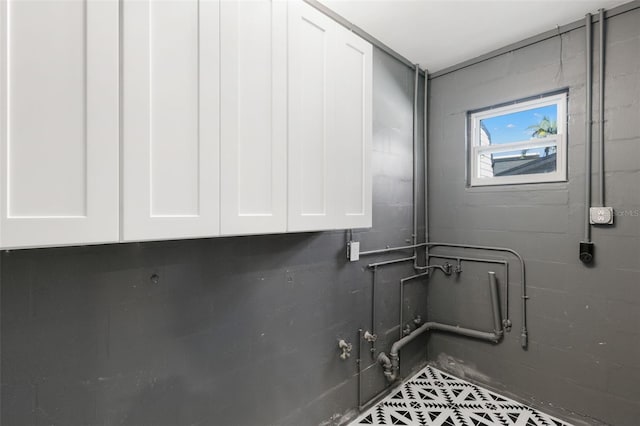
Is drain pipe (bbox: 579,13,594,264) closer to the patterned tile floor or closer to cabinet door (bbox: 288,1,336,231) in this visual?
the patterned tile floor

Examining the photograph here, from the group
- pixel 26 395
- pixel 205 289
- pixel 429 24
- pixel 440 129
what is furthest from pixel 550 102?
pixel 26 395

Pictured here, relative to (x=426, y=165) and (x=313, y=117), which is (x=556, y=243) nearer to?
(x=426, y=165)

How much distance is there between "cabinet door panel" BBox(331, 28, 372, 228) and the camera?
5.18ft

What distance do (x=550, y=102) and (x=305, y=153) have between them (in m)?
1.99

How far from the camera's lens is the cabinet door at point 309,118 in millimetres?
1359

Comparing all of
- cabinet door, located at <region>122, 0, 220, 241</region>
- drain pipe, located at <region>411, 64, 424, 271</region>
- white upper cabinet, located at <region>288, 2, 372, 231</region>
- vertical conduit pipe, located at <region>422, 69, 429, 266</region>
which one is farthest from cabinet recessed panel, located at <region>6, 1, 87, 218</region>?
vertical conduit pipe, located at <region>422, 69, 429, 266</region>

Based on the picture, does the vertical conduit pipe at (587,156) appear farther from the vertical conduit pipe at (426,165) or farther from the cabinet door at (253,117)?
the cabinet door at (253,117)

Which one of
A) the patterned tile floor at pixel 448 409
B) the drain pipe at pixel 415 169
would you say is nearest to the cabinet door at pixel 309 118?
the drain pipe at pixel 415 169

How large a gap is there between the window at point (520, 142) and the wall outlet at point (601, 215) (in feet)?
0.97

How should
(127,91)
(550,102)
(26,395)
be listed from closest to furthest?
(127,91) < (26,395) < (550,102)

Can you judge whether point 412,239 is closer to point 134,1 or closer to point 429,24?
point 429,24

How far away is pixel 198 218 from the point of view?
3.47 ft

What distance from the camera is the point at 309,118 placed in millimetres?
1440

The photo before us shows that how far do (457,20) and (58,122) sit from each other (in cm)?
227
